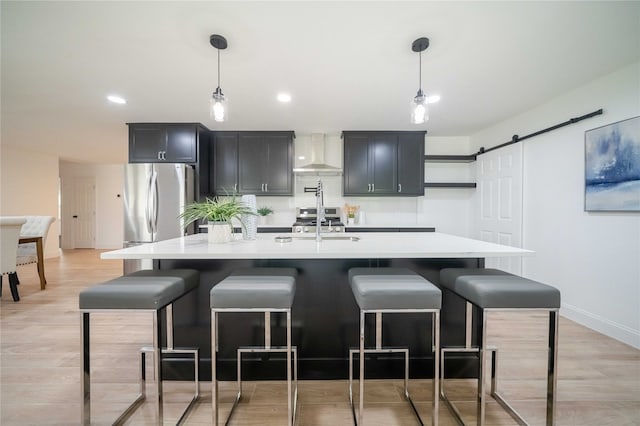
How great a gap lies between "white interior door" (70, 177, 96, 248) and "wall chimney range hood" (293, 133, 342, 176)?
6557 millimetres

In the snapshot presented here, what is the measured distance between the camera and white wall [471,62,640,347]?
227cm

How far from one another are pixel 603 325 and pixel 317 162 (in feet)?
12.1

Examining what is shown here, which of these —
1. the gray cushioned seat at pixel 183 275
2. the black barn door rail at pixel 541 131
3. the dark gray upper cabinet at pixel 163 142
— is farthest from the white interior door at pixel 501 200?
the dark gray upper cabinet at pixel 163 142

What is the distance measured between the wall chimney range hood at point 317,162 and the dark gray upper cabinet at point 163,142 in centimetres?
158

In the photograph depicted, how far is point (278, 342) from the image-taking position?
169 centimetres

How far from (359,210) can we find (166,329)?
3387mm

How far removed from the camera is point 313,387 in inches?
66.1

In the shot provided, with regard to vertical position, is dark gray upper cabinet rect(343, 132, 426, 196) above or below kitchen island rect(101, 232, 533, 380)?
above

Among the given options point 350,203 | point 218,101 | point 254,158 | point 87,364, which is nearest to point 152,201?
point 254,158

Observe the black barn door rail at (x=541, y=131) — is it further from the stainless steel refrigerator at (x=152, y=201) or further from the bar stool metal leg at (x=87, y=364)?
the stainless steel refrigerator at (x=152, y=201)

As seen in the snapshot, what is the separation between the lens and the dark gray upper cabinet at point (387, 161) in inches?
167

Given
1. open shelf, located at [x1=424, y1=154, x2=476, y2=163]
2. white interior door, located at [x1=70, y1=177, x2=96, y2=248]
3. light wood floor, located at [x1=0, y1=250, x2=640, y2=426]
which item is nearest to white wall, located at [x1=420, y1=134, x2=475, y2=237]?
open shelf, located at [x1=424, y1=154, x2=476, y2=163]

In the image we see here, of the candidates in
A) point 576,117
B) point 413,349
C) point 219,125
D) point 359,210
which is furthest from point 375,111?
point 413,349

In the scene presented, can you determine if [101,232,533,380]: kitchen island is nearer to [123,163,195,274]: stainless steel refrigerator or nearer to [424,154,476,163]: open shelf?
[123,163,195,274]: stainless steel refrigerator
